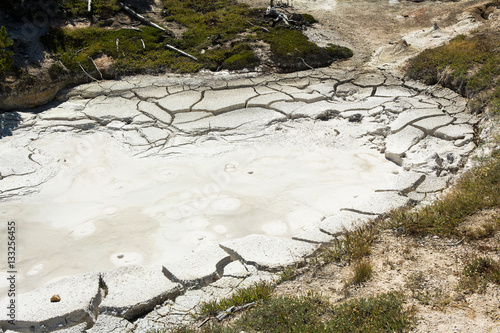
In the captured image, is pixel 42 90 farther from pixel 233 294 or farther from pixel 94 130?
pixel 233 294

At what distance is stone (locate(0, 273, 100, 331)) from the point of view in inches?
125

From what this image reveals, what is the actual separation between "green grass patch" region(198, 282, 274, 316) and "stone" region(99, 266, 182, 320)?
379 millimetres

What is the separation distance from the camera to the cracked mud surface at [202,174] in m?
3.65

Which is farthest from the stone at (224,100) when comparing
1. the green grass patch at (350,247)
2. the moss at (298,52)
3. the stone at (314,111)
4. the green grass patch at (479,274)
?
the green grass patch at (479,274)

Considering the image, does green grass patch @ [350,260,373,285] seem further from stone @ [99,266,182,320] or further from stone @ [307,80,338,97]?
stone @ [307,80,338,97]

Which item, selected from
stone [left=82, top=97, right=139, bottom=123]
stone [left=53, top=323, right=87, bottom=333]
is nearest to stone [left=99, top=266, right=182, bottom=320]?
stone [left=53, top=323, right=87, bottom=333]

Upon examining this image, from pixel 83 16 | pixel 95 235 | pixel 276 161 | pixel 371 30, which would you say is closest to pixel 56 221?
pixel 95 235

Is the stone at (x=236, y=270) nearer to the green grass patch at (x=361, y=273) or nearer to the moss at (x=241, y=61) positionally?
the green grass patch at (x=361, y=273)

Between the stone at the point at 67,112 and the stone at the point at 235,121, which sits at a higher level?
the stone at the point at 235,121

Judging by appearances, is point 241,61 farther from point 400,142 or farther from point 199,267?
point 199,267

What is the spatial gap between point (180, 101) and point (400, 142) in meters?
3.63

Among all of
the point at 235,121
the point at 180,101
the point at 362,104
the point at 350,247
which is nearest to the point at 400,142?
the point at 362,104

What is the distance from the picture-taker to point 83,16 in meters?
9.44

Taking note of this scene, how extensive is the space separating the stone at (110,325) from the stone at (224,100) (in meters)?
4.30
